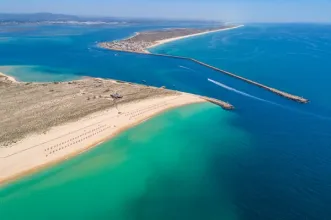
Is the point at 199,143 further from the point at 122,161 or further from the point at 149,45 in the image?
the point at 149,45

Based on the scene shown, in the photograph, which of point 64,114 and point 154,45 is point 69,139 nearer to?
point 64,114

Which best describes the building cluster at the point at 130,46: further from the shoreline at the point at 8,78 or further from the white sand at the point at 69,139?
the white sand at the point at 69,139

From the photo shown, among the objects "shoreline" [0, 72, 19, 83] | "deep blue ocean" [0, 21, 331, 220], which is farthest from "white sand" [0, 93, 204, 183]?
"shoreline" [0, 72, 19, 83]

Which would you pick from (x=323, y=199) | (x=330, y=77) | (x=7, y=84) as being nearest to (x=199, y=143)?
(x=323, y=199)

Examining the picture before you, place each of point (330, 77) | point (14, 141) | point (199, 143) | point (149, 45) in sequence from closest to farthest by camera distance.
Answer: point (14, 141) → point (199, 143) → point (330, 77) → point (149, 45)

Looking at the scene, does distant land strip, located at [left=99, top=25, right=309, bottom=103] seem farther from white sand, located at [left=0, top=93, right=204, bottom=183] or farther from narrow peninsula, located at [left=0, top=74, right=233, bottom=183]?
white sand, located at [left=0, top=93, right=204, bottom=183]

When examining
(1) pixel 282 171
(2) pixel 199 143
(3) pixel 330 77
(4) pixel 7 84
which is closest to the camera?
(1) pixel 282 171
